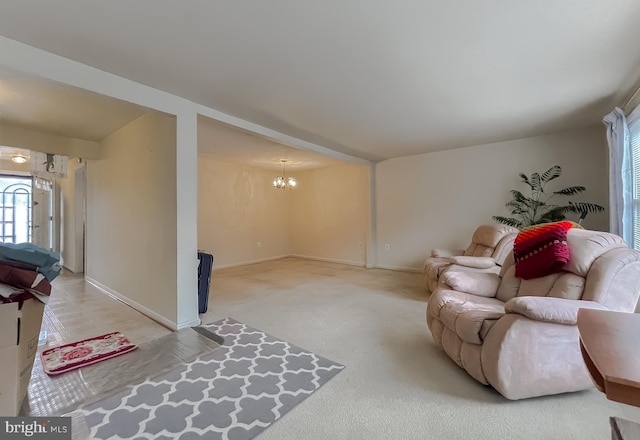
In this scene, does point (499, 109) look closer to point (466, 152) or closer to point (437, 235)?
point (466, 152)

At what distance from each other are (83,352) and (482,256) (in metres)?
4.43

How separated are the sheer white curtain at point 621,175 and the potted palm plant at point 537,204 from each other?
3.09 ft

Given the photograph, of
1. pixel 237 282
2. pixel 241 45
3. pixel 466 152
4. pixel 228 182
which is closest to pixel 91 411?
pixel 241 45

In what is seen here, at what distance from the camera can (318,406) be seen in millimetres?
1607

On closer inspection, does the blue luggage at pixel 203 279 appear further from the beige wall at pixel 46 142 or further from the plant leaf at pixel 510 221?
the plant leaf at pixel 510 221

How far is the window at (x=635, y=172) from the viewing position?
262 centimetres

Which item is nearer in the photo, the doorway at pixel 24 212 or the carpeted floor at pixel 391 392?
the carpeted floor at pixel 391 392

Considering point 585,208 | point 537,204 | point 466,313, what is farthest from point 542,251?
point 537,204

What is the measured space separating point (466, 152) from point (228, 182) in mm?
4779

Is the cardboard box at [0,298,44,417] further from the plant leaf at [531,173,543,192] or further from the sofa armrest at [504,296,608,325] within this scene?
the plant leaf at [531,173,543,192]

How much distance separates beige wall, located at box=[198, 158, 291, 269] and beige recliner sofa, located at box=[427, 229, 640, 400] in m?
4.97

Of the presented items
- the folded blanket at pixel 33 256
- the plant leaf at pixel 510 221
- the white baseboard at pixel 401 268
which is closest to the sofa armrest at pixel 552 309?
the folded blanket at pixel 33 256

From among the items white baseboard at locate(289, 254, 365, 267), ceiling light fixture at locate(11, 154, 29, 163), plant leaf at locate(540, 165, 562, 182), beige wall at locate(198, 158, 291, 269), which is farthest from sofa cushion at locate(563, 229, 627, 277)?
ceiling light fixture at locate(11, 154, 29, 163)

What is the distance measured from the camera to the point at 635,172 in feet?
8.77
